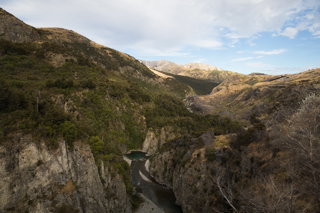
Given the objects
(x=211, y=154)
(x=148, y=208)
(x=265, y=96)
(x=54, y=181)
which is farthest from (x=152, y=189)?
(x=265, y=96)

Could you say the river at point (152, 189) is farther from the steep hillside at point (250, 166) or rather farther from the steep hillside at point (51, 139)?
the steep hillside at point (51, 139)

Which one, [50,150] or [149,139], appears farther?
[149,139]

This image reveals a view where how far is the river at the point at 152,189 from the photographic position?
113 feet

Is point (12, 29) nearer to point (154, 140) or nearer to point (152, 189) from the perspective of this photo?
point (154, 140)

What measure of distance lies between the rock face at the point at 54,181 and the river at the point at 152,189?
9487mm

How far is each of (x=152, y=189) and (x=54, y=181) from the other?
23409 mm

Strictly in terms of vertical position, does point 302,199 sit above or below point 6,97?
below

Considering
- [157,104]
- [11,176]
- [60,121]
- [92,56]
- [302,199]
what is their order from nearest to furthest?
[302,199] → [11,176] → [60,121] → [157,104] → [92,56]

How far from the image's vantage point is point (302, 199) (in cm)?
1315

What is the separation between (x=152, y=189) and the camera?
40438mm

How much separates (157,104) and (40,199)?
66.0m

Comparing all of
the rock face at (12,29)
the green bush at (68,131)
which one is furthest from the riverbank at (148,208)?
the rock face at (12,29)

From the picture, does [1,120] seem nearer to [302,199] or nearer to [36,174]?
[36,174]

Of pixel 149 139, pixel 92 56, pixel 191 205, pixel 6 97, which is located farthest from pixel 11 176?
pixel 92 56
